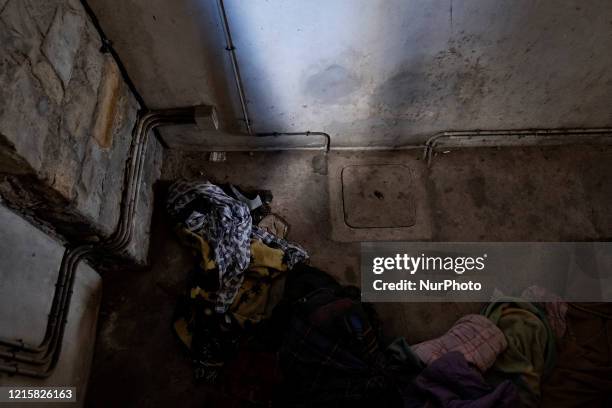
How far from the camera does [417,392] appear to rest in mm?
2307

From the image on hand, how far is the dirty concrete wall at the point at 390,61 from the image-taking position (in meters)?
2.22

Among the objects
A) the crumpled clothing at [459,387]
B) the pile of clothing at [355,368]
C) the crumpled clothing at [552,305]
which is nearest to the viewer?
the crumpled clothing at [459,387]

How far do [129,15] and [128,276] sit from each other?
5.24ft

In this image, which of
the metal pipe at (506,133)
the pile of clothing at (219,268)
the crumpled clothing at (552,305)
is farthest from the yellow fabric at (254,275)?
the crumpled clothing at (552,305)

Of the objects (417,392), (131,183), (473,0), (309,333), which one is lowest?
(417,392)

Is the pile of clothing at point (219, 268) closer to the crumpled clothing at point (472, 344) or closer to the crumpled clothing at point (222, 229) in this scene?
the crumpled clothing at point (222, 229)

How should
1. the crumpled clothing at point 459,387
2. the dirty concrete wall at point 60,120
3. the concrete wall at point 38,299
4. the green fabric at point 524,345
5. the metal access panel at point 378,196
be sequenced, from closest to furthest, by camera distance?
the dirty concrete wall at point 60,120, the concrete wall at point 38,299, the crumpled clothing at point 459,387, the green fabric at point 524,345, the metal access panel at point 378,196

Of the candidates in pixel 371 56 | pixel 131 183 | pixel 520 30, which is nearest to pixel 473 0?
pixel 520 30

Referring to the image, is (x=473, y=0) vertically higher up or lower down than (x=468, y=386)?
higher up

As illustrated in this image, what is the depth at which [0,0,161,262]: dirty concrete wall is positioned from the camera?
1.57 meters

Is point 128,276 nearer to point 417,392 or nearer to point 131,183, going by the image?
point 131,183

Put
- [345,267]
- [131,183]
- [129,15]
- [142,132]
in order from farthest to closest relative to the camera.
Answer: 1. [345,267]
2. [142,132]
3. [131,183]
4. [129,15]

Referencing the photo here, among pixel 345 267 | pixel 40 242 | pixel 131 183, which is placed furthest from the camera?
pixel 345 267

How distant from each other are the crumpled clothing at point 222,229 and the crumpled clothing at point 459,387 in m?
1.08
